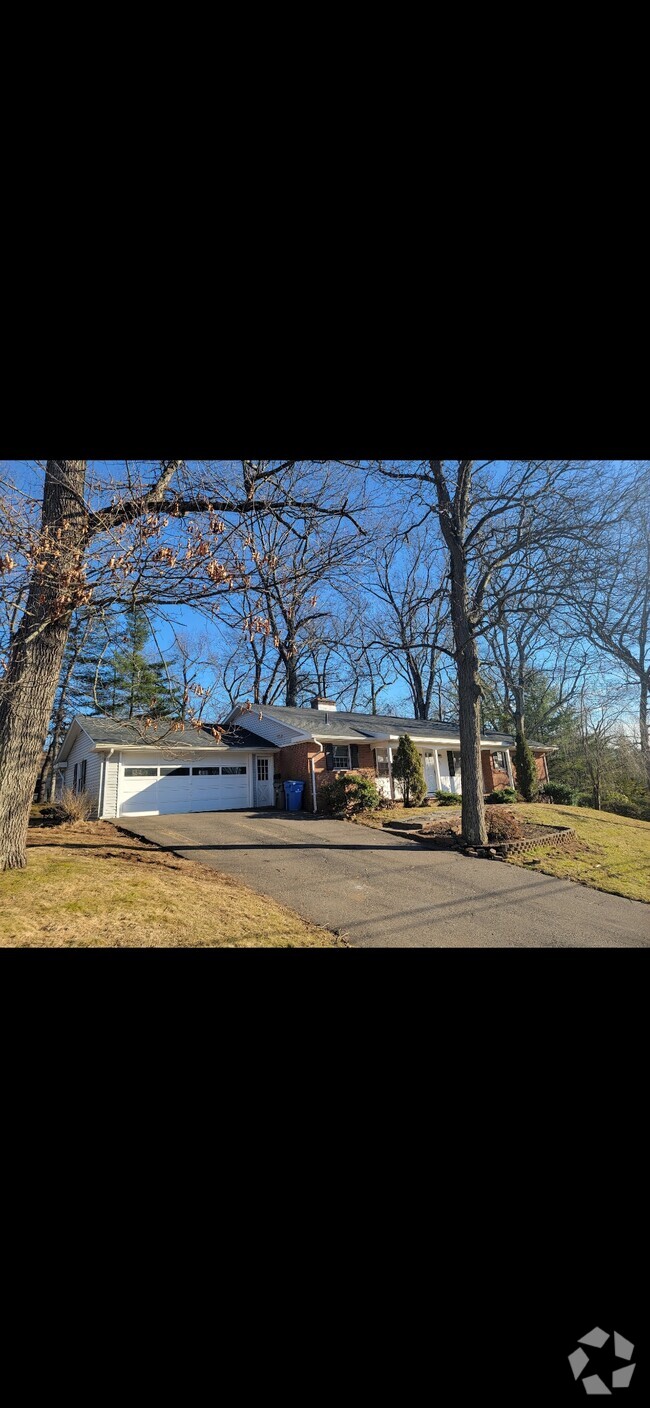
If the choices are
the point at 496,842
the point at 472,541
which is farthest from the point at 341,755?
the point at 472,541

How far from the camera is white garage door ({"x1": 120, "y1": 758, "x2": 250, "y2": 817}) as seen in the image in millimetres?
11375

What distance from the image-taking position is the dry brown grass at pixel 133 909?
11.4ft

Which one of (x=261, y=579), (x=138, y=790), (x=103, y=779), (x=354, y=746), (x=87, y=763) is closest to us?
(x=261, y=579)

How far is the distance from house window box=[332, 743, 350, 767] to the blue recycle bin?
1.03 meters

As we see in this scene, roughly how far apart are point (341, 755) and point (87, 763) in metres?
5.66

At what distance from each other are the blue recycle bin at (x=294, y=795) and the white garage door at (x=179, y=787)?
48.9 inches

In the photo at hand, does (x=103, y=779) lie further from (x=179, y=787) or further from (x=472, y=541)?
(x=472, y=541)

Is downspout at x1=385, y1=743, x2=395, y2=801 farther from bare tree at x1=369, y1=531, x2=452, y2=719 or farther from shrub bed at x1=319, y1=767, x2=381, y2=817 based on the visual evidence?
bare tree at x1=369, y1=531, x2=452, y2=719

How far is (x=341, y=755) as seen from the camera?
12.8 meters

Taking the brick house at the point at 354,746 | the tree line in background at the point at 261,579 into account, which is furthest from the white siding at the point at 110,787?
the tree line in background at the point at 261,579

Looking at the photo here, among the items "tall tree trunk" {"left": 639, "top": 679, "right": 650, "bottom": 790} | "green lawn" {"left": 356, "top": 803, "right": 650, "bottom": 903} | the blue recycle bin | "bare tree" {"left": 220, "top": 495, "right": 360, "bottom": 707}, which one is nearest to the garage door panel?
the blue recycle bin

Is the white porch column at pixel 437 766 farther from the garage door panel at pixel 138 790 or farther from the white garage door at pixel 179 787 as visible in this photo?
the garage door panel at pixel 138 790
